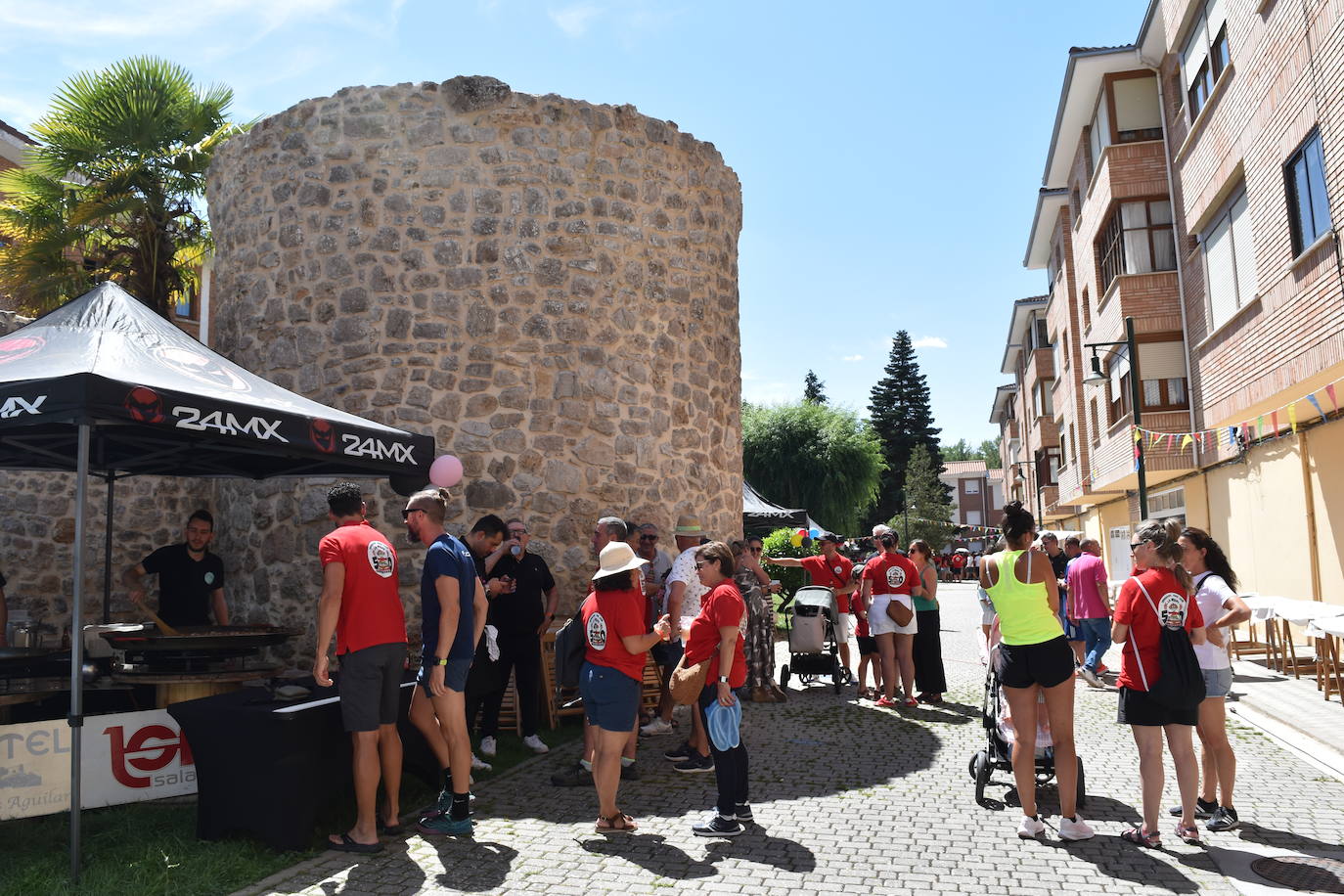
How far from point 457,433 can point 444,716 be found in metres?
A: 3.98

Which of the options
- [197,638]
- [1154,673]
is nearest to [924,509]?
[1154,673]

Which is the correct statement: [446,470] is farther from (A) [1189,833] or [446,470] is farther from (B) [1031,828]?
(A) [1189,833]

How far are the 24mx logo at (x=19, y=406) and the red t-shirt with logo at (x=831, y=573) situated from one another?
7663mm

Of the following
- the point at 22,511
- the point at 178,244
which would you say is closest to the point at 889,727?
the point at 22,511

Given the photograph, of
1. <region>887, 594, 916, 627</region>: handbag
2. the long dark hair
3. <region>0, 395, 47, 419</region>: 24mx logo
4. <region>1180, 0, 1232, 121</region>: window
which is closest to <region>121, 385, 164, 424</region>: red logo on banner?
<region>0, 395, 47, 419</region>: 24mx logo

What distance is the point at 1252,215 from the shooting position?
44.5ft

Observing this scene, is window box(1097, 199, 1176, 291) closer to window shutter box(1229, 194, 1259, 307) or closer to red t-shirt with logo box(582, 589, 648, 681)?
window shutter box(1229, 194, 1259, 307)

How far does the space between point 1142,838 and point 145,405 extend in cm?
559

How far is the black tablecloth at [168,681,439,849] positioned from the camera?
15.8 feet

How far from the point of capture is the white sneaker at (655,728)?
312 inches

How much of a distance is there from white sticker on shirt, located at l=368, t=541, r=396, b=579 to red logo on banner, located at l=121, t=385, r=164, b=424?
1253 millimetres

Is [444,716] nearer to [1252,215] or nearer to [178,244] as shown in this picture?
[178,244]

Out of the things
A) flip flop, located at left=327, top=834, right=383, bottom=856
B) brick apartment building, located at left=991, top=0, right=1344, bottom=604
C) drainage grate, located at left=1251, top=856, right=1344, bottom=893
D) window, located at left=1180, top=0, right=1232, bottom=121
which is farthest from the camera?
window, located at left=1180, top=0, right=1232, bottom=121

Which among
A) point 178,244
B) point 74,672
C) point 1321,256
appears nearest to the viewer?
point 74,672
